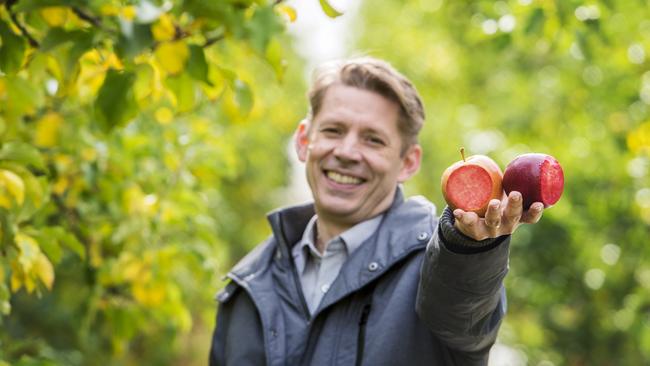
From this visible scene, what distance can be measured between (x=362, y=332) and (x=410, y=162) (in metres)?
0.72

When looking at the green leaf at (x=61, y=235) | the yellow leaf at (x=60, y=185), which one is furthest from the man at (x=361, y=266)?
the yellow leaf at (x=60, y=185)

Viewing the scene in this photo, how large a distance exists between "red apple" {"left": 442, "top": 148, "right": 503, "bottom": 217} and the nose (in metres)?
0.77

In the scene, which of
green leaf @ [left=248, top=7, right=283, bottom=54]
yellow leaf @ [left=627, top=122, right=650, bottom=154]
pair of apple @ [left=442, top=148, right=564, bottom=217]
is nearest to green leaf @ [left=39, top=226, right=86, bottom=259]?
green leaf @ [left=248, top=7, right=283, bottom=54]

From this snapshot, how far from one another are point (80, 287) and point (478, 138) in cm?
645

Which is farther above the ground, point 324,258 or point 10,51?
point 10,51

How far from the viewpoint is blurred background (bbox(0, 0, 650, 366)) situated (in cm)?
222

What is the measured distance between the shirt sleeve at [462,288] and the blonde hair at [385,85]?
77cm

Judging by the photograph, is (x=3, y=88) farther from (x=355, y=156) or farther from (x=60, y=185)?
(x=355, y=156)

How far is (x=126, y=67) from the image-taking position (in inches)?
82.2

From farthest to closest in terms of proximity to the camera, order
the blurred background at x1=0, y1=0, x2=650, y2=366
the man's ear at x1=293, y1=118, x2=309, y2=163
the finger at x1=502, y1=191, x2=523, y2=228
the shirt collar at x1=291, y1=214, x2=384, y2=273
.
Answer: the man's ear at x1=293, y1=118, x2=309, y2=163 < the shirt collar at x1=291, y1=214, x2=384, y2=273 < the blurred background at x1=0, y1=0, x2=650, y2=366 < the finger at x1=502, y1=191, x2=523, y2=228

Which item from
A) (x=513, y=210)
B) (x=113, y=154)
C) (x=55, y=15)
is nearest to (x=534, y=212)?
(x=513, y=210)

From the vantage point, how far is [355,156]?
2639mm

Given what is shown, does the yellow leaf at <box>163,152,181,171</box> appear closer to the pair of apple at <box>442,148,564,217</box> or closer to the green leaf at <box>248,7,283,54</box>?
the green leaf at <box>248,7,283,54</box>

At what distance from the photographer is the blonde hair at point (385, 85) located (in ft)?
8.82
